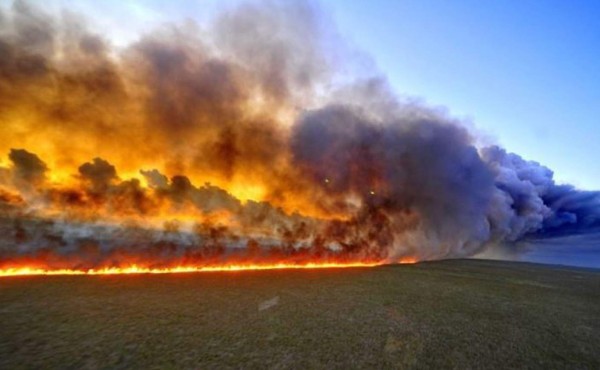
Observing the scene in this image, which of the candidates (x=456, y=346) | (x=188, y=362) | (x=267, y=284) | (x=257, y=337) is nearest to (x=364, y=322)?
(x=456, y=346)

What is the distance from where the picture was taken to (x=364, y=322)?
17.3 metres

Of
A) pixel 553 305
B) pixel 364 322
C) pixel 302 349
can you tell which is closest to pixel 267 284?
pixel 364 322

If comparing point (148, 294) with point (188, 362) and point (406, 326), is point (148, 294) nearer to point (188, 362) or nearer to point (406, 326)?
point (188, 362)

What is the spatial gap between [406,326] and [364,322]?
6.99 feet

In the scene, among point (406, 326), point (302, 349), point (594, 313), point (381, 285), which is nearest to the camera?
point (302, 349)

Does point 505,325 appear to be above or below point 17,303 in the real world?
below

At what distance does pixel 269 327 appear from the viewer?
1566 cm

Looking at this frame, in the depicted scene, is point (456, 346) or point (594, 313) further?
point (594, 313)

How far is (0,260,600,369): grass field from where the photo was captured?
11891mm

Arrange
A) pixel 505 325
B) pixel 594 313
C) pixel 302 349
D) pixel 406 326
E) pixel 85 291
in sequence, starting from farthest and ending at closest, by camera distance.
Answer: pixel 594 313, pixel 85 291, pixel 505 325, pixel 406 326, pixel 302 349

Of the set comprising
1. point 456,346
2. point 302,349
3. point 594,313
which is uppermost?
point 302,349

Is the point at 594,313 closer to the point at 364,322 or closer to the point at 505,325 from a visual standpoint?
the point at 505,325

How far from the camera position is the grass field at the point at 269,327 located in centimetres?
1189

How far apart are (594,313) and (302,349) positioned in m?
24.6
